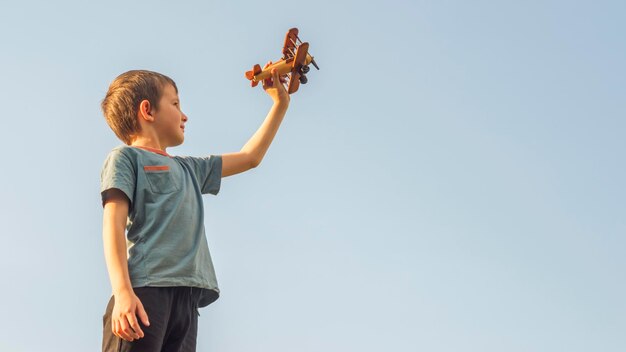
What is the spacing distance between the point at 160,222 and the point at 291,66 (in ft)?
4.36

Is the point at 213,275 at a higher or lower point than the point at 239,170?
lower

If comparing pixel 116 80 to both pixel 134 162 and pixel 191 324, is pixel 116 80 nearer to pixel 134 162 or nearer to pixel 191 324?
pixel 134 162

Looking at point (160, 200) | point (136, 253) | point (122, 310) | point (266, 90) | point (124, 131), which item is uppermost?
point (266, 90)

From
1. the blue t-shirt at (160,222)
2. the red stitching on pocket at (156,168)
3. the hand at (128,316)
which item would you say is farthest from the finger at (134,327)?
the red stitching on pocket at (156,168)

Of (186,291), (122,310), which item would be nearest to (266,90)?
(186,291)

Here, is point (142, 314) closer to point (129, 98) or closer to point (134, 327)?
point (134, 327)

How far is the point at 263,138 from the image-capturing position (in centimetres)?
508

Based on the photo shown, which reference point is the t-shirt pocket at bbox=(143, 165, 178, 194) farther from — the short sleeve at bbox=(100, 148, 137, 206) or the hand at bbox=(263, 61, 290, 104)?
the hand at bbox=(263, 61, 290, 104)

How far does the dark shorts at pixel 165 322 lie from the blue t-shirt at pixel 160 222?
0.06m

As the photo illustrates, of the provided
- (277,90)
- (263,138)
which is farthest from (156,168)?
(277,90)

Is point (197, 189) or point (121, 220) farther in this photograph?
point (197, 189)

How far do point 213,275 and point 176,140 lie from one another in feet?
2.55

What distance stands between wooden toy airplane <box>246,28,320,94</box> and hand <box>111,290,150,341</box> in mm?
1758

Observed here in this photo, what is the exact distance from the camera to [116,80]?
472 cm
